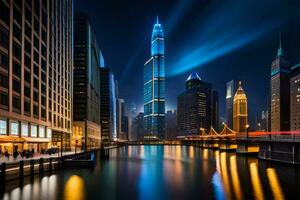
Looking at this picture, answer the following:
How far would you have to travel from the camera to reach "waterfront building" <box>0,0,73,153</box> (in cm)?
6811

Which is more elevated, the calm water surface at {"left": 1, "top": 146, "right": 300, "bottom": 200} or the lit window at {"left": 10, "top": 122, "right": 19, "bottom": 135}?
the lit window at {"left": 10, "top": 122, "right": 19, "bottom": 135}

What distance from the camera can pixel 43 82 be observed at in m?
98.2

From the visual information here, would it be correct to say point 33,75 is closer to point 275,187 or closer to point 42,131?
point 42,131

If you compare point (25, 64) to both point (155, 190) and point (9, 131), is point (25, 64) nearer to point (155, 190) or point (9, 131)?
point (9, 131)

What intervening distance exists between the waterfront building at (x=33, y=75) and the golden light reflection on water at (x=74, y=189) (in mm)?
18826

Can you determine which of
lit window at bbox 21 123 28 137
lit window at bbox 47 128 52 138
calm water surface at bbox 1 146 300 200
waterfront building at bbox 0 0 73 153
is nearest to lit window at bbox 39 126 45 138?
waterfront building at bbox 0 0 73 153

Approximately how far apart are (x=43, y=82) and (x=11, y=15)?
3069 cm

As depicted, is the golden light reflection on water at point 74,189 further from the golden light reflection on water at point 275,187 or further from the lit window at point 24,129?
the lit window at point 24,129

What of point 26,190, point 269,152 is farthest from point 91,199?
point 269,152

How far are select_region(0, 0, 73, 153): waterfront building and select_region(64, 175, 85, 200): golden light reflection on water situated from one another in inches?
741

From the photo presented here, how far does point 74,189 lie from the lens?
144 feet

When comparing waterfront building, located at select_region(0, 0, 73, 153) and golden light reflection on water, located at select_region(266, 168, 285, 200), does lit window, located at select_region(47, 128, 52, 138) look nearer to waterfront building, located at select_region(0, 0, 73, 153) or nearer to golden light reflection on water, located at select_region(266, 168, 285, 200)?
waterfront building, located at select_region(0, 0, 73, 153)

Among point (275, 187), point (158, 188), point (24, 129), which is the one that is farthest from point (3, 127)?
point (275, 187)

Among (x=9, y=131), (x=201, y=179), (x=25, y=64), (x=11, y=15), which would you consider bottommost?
(x=201, y=179)
